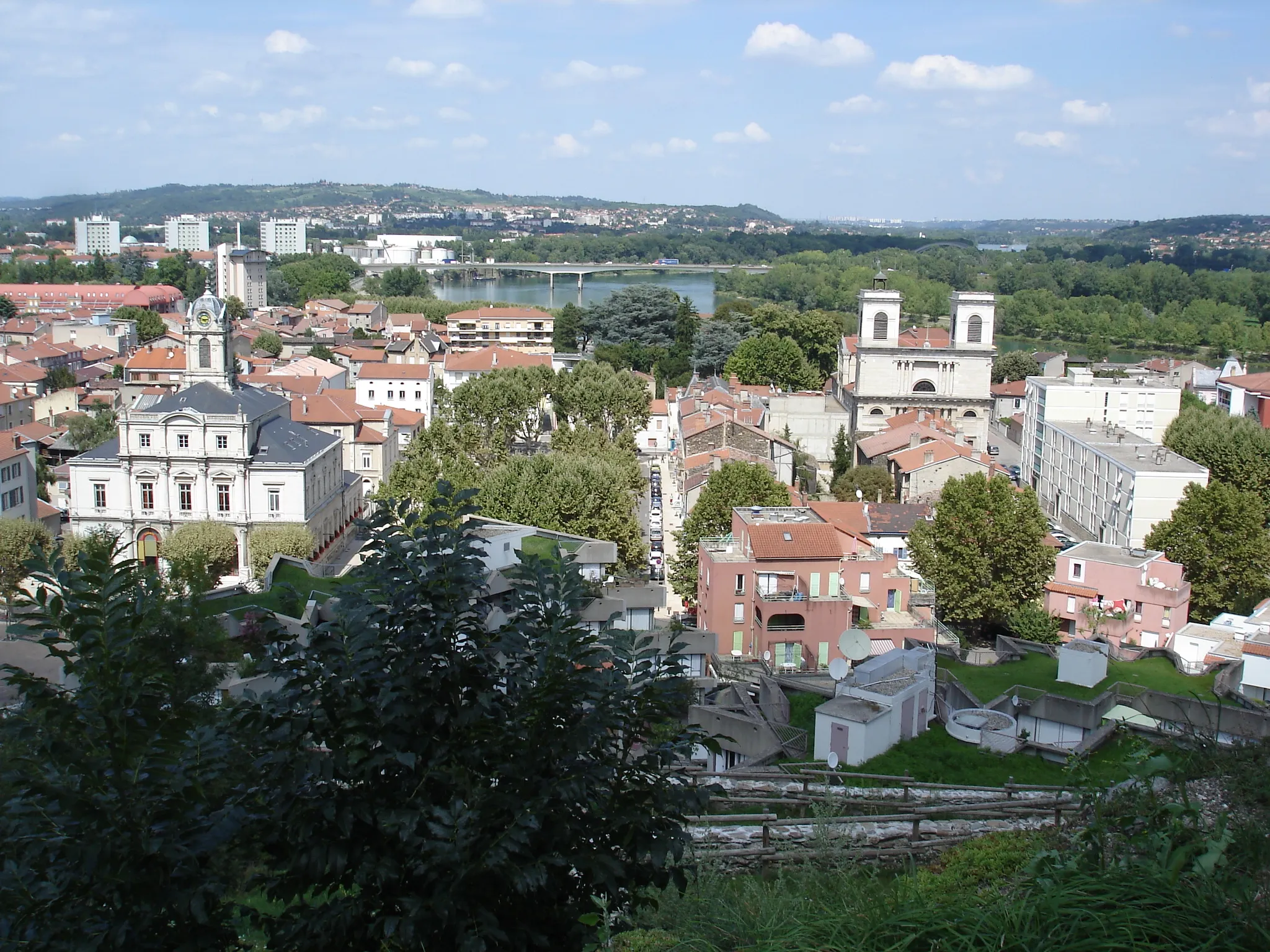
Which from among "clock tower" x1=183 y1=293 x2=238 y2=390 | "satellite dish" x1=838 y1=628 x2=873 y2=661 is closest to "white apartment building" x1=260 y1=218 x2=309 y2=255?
"clock tower" x1=183 y1=293 x2=238 y2=390

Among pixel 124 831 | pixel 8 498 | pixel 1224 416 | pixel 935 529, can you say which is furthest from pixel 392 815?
pixel 1224 416

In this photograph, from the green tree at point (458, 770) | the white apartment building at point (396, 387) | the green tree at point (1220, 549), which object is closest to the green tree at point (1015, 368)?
the white apartment building at point (396, 387)

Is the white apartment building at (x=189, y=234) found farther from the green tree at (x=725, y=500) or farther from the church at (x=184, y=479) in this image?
the green tree at (x=725, y=500)

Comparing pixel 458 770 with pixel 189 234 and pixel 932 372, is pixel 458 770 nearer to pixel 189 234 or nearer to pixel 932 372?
pixel 932 372

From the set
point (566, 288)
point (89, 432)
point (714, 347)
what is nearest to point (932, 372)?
point (714, 347)

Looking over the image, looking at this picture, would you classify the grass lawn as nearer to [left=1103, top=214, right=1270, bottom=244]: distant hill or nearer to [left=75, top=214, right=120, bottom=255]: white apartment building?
[left=75, top=214, right=120, bottom=255]: white apartment building

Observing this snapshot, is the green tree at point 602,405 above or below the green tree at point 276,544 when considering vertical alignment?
above
